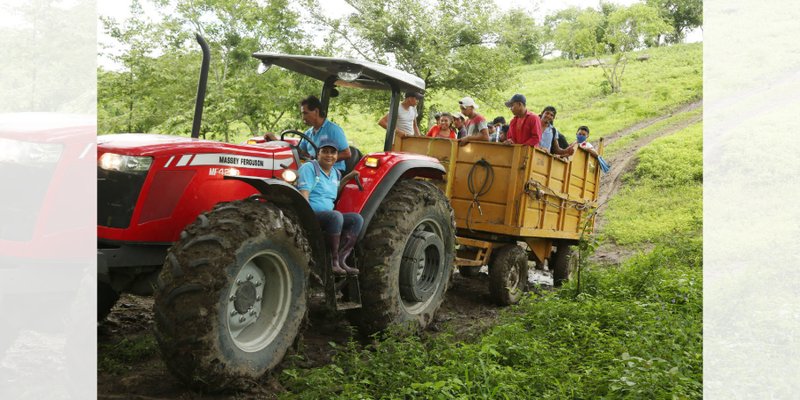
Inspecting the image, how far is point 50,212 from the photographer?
3814mm

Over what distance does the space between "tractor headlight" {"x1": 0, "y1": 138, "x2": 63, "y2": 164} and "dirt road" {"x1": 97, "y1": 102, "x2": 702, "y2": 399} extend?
51.7 inches

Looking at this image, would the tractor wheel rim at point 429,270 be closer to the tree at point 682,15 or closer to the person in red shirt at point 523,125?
the person in red shirt at point 523,125

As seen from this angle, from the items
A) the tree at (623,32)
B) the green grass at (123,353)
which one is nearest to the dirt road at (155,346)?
the green grass at (123,353)

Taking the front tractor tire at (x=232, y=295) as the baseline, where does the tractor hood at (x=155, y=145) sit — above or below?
above

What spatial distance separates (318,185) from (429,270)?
162 centimetres

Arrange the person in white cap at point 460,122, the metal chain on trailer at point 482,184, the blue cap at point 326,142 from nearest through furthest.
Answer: the blue cap at point 326,142 < the metal chain on trailer at point 482,184 < the person in white cap at point 460,122

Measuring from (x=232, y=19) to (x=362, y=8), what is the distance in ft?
11.2

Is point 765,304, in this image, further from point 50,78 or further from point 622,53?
point 622,53

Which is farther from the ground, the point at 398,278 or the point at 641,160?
the point at 641,160

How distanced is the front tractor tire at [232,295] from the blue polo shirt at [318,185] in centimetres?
43

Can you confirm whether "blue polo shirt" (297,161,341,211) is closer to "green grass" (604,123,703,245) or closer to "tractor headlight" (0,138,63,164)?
"tractor headlight" (0,138,63,164)

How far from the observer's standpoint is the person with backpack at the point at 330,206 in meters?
4.62

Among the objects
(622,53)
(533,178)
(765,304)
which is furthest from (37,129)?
(622,53)

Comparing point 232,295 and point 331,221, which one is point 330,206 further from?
point 232,295
